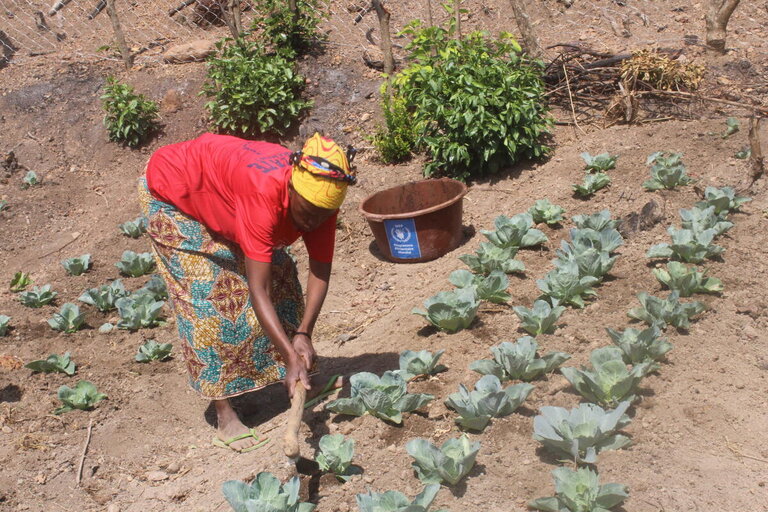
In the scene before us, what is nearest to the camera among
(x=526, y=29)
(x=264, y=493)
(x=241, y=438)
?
(x=264, y=493)

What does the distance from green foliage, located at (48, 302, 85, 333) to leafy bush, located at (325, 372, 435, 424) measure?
7.62 feet

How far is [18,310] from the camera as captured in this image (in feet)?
16.8

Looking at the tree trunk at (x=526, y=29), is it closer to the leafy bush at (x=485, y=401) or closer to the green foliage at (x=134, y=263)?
the green foliage at (x=134, y=263)

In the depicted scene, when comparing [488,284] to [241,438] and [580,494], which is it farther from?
[580,494]

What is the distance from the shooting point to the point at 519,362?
2.99 m

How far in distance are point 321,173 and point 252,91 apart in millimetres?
4517

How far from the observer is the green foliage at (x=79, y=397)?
3764 millimetres

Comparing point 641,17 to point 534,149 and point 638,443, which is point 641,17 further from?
point 638,443

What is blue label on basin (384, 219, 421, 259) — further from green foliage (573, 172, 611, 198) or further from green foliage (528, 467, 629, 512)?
green foliage (528, 467, 629, 512)

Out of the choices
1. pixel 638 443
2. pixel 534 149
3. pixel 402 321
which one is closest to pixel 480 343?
pixel 402 321

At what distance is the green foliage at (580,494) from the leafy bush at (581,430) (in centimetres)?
→ 11

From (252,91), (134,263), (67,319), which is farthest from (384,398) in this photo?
(252,91)

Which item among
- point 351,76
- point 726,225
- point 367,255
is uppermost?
point 351,76

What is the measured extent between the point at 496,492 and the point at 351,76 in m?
5.46
